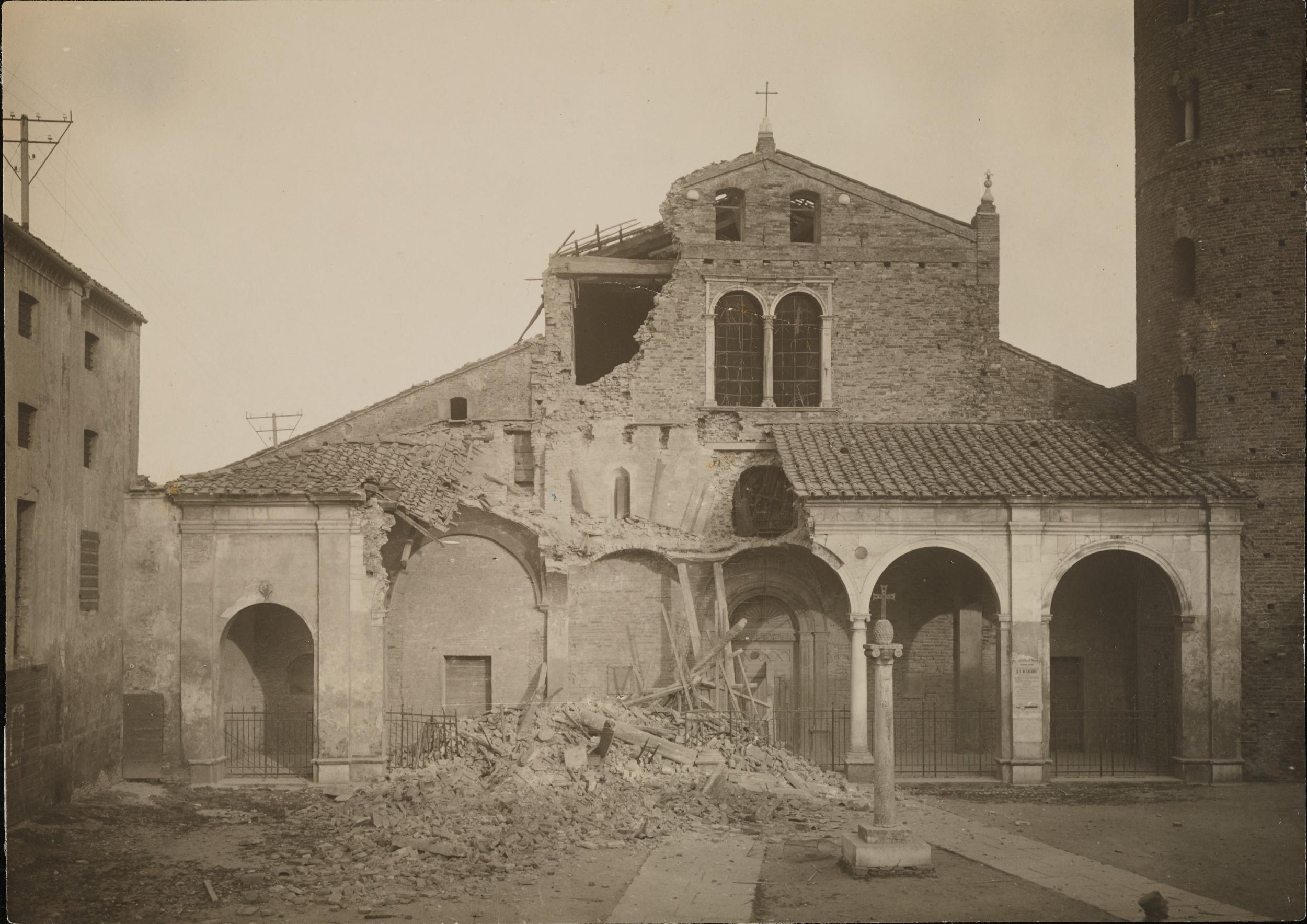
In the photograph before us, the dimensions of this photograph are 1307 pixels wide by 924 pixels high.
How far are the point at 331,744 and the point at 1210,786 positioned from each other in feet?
47.4

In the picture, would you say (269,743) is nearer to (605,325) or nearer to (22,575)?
(22,575)

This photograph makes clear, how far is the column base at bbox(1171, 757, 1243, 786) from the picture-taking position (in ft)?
67.2

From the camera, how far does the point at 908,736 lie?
23234 millimetres

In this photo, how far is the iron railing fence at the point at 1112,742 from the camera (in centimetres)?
2133

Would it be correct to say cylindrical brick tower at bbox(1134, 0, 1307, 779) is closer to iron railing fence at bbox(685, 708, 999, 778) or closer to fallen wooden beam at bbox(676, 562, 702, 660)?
iron railing fence at bbox(685, 708, 999, 778)

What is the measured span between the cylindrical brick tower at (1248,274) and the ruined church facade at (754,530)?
0.60m

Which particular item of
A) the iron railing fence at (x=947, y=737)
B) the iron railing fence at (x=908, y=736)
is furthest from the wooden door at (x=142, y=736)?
the iron railing fence at (x=947, y=737)

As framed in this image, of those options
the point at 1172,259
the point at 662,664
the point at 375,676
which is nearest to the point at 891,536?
the point at 662,664

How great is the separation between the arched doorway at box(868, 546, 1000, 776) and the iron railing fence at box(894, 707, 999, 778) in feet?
0.06

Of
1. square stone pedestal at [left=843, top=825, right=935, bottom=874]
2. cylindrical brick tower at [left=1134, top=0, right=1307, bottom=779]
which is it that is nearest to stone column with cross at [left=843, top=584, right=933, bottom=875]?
square stone pedestal at [left=843, top=825, right=935, bottom=874]

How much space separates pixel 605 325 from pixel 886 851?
16487 mm

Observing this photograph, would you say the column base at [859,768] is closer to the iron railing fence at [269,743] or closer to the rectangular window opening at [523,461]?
the rectangular window opening at [523,461]

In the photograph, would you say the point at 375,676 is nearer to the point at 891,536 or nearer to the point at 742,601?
the point at 742,601

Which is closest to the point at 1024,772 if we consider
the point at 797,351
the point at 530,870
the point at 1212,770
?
the point at 1212,770
